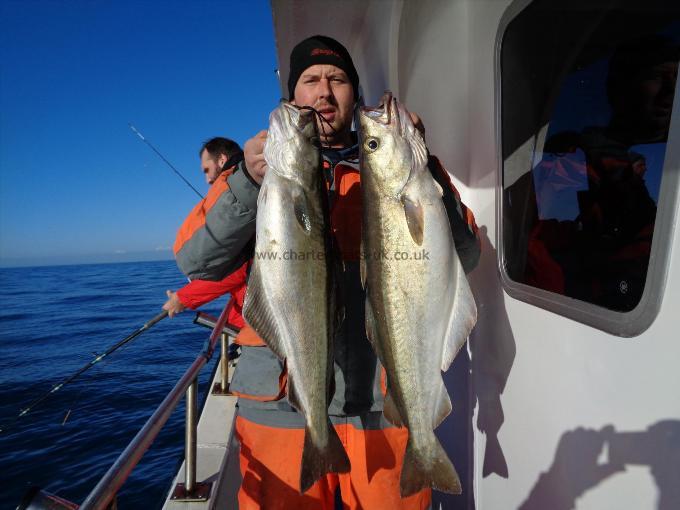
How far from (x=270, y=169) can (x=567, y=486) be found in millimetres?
1999

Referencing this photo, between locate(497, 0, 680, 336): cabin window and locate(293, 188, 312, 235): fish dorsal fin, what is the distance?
1.23 meters

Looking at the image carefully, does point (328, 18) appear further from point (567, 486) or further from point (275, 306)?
point (567, 486)

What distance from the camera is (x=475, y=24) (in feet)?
8.40

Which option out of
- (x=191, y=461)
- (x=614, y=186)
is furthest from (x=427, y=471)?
(x=191, y=461)

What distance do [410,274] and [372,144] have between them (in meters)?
0.62

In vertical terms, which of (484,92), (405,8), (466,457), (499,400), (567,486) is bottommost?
(466,457)

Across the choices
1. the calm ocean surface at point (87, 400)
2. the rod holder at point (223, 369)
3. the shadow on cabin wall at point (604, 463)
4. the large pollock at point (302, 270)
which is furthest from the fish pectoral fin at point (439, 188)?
the calm ocean surface at point (87, 400)

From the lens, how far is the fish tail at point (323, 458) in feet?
5.82

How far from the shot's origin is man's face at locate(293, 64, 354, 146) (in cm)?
249

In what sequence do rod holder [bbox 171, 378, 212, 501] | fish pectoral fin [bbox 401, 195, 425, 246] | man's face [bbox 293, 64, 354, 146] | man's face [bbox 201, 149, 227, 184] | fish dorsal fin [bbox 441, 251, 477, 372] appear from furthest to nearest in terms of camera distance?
man's face [bbox 201, 149, 227, 184]
rod holder [bbox 171, 378, 212, 501]
man's face [bbox 293, 64, 354, 146]
fish dorsal fin [bbox 441, 251, 477, 372]
fish pectoral fin [bbox 401, 195, 425, 246]

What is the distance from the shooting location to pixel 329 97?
251cm

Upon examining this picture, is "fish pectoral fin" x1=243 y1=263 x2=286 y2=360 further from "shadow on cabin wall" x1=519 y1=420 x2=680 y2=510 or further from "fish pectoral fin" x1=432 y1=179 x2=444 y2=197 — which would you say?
"shadow on cabin wall" x1=519 y1=420 x2=680 y2=510

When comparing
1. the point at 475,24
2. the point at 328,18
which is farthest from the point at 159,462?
the point at 475,24

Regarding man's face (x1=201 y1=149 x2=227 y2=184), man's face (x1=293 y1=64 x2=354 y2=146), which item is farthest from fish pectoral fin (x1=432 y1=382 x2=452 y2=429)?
man's face (x1=201 y1=149 x2=227 y2=184)
